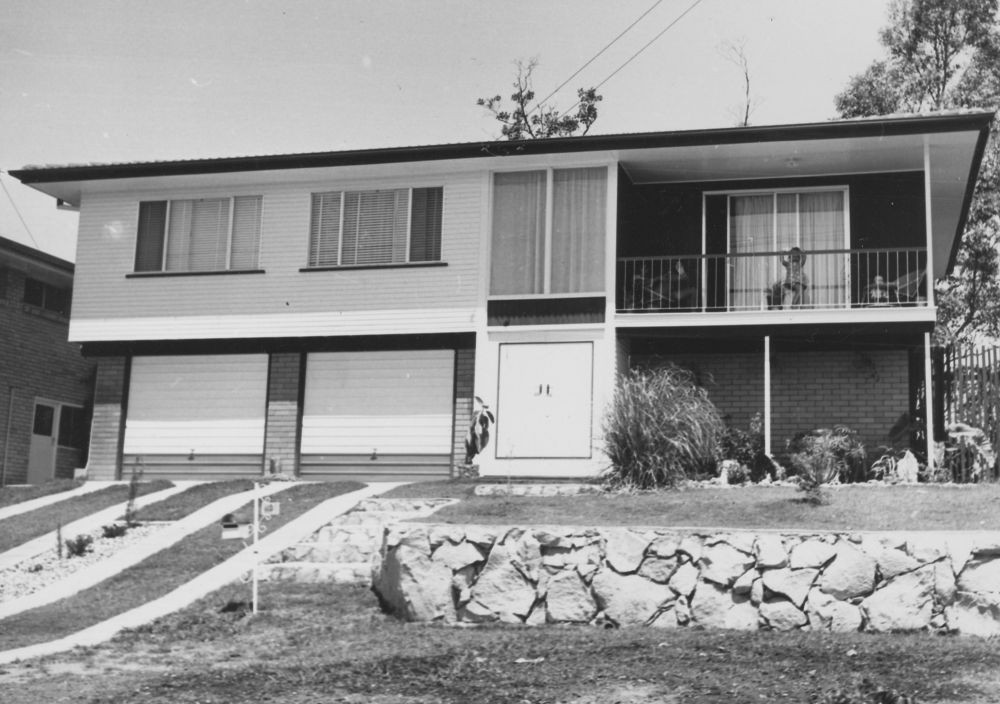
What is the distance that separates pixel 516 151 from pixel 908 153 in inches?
240

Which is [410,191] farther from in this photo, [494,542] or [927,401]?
[494,542]

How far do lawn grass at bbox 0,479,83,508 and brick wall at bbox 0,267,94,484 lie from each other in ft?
13.0

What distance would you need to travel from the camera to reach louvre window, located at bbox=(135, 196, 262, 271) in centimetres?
2255

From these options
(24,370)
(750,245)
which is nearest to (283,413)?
(24,370)

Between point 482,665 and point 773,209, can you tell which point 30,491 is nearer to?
point 773,209

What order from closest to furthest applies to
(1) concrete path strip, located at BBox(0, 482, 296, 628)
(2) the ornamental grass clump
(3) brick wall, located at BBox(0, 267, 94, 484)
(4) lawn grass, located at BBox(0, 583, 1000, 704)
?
1. (4) lawn grass, located at BBox(0, 583, 1000, 704)
2. (1) concrete path strip, located at BBox(0, 482, 296, 628)
3. (2) the ornamental grass clump
4. (3) brick wall, located at BBox(0, 267, 94, 484)

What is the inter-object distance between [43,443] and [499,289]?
11176 mm

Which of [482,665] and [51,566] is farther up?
[51,566]

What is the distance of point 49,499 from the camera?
20328 mm

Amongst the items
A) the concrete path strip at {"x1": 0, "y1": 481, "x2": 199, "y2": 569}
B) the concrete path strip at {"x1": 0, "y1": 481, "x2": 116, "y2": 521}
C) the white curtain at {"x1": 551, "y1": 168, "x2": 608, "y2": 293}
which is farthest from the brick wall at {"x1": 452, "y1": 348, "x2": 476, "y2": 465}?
the concrete path strip at {"x1": 0, "y1": 481, "x2": 116, "y2": 521}

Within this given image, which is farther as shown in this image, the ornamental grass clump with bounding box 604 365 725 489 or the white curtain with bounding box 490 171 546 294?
the white curtain with bounding box 490 171 546 294

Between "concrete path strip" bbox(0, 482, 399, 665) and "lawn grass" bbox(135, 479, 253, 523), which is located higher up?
"lawn grass" bbox(135, 479, 253, 523)

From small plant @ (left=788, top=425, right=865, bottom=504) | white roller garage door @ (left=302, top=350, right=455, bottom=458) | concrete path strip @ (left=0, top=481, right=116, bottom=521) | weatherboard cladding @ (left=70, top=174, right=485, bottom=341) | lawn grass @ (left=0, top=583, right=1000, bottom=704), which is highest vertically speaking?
weatherboard cladding @ (left=70, top=174, right=485, bottom=341)

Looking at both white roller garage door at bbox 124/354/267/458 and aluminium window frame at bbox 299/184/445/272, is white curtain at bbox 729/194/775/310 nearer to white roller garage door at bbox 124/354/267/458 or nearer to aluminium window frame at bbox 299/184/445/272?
aluminium window frame at bbox 299/184/445/272
